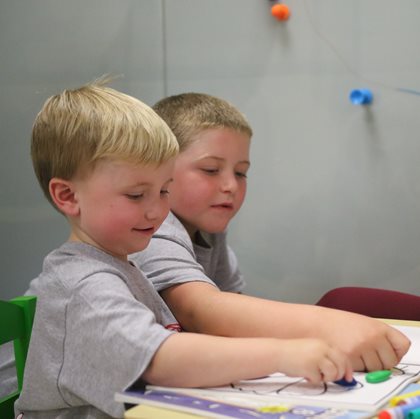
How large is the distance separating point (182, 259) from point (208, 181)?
0.74 ft

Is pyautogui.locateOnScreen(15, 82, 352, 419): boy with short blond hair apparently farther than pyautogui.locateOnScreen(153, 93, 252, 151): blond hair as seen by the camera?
No

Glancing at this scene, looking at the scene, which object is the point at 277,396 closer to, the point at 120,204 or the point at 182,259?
the point at 120,204

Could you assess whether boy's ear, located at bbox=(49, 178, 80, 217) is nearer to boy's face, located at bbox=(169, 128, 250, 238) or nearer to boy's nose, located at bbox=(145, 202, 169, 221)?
boy's nose, located at bbox=(145, 202, 169, 221)

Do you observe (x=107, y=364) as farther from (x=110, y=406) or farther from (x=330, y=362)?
(x=330, y=362)

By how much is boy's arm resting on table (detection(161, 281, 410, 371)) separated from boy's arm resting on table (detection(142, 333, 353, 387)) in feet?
0.33

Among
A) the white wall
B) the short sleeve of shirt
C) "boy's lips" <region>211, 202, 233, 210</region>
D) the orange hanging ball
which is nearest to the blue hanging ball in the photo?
the white wall

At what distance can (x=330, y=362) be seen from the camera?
727mm

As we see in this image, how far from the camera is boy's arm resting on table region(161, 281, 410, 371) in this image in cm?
83

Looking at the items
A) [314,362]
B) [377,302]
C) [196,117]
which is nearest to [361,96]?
[377,302]

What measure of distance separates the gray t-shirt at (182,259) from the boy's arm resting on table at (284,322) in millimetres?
22

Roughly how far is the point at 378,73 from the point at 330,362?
127 cm

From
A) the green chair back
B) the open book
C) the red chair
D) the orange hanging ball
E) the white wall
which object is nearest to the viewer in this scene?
the open book

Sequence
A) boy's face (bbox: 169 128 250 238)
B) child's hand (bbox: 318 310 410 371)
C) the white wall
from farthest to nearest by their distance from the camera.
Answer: the white wall
boy's face (bbox: 169 128 250 238)
child's hand (bbox: 318 310 410 371)

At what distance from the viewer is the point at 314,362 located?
0.73 metres
